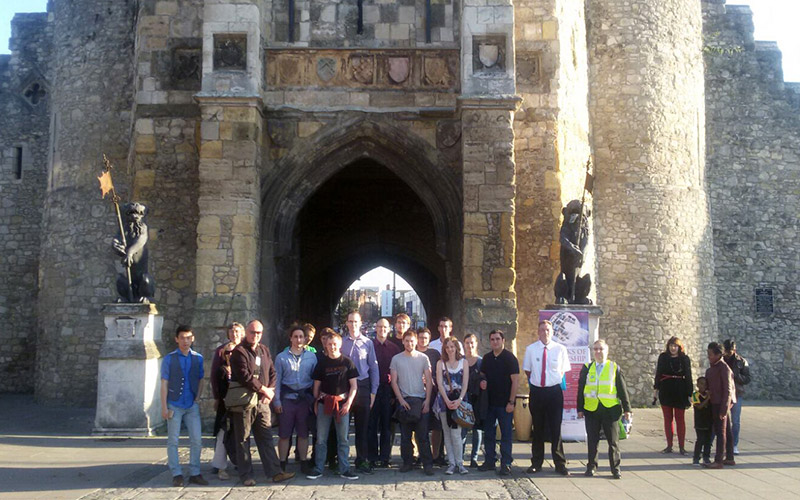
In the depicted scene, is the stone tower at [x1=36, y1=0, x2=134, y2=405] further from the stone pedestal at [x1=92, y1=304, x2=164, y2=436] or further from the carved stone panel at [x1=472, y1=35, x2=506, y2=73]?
the carved stone panel at [x1=472, y1=35, x2=506, y2=73]

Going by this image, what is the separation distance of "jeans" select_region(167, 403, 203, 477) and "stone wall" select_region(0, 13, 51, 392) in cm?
1393

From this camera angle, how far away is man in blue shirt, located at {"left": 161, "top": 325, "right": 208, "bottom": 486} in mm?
6734

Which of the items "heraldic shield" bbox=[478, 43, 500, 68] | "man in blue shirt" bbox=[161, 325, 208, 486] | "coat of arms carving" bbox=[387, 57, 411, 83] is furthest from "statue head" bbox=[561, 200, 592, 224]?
"man in blue shirt" bbox=[161, 325, 208, 486]

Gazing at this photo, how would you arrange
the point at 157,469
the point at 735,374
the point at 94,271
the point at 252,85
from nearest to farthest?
the point at 157,469 < the point at 735,374 < the point at 252,85 < the point at 94,271

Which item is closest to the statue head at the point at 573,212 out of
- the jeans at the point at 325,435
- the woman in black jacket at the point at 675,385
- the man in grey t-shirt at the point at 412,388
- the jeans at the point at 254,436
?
the woman in black jacket at the point at 675,385

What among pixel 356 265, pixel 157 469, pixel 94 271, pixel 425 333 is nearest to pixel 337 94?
pixel 425 333

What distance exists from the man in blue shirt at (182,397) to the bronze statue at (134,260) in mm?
3456

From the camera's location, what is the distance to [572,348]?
361 inches

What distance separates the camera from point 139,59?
11.4 metres

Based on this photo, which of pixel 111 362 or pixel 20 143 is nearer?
pixel 111 362

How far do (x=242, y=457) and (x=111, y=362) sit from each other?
385 centimetres

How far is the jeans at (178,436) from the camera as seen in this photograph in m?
6.68

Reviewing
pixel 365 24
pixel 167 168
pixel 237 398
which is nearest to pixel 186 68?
pixel 167 168

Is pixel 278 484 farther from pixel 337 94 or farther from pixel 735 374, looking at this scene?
pixel 337 94
